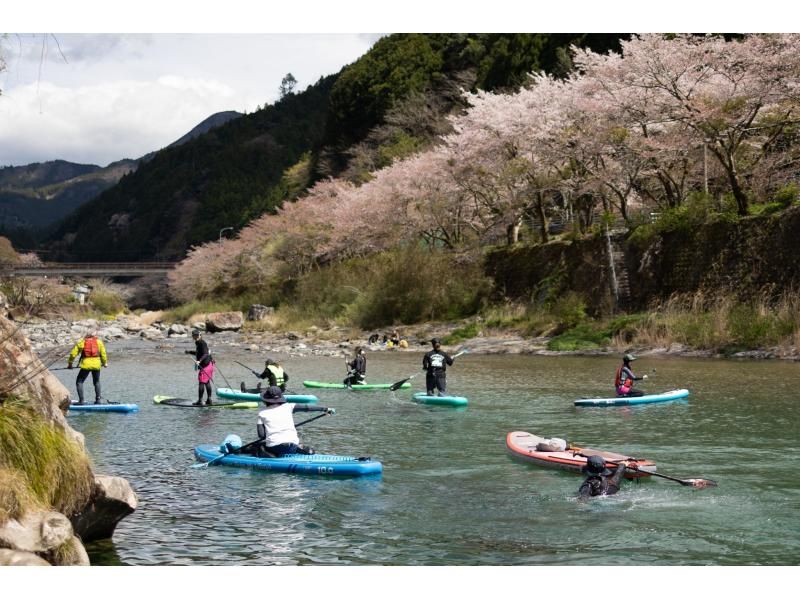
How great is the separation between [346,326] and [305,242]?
17638mm

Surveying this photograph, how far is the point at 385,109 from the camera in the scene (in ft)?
253

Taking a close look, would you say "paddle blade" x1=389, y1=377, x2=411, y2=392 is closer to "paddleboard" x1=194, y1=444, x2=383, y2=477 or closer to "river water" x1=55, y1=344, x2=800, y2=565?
"river water" x1=55, y1=344, x2=800, y2=565

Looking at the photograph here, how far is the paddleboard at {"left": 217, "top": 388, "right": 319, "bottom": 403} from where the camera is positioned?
19859 millimetres

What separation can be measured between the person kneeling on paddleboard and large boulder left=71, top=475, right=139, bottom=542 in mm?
3744

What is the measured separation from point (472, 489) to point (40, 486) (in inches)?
217

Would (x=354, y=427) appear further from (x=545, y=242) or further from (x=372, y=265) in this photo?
(x=372, y=265)

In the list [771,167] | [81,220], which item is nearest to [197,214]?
[81,220]

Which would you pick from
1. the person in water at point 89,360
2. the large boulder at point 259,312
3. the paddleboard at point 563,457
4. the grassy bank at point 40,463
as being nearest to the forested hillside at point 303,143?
the large boulder at point 259,312

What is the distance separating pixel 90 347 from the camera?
18844mm

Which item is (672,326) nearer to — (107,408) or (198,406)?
(198,406)

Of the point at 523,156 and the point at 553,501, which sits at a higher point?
the point at 523,156

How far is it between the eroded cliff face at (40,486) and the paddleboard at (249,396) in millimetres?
10870

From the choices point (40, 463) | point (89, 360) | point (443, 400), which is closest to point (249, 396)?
point (89, 360)

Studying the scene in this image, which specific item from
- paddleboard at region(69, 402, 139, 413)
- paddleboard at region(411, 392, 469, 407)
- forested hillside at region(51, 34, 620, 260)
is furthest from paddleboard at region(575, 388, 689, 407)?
forested hillside at region(51, 34, 620, 260)
